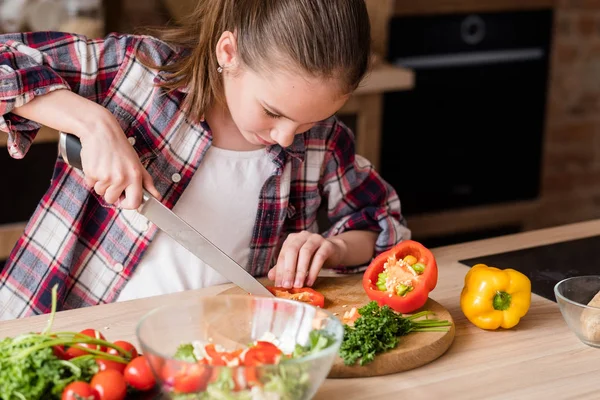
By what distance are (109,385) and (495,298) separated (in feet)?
2.01

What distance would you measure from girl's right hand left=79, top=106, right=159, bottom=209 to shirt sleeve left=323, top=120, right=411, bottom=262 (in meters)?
0.49

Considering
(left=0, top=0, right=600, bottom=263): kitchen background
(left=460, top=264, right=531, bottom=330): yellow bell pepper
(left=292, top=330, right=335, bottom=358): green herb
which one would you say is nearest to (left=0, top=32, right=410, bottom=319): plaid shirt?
(left=460, top=264, right=531, bottom=330): yellow bell pepper

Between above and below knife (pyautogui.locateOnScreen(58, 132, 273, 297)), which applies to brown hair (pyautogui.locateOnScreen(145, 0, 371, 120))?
above

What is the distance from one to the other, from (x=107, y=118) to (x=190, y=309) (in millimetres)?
413

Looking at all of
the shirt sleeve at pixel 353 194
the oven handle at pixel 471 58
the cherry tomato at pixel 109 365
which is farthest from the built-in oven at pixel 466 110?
the cherry tomato at pixel 109 365

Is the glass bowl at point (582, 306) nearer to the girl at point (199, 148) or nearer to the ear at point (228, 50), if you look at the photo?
the girl at point (199, 148)

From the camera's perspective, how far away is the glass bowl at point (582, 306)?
1.32m

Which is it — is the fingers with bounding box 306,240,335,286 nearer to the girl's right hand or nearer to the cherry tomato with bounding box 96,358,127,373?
the girl's right hand

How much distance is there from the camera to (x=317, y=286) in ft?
5.06

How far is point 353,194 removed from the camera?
1808 millimetres

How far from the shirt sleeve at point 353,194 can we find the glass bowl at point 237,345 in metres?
0.61

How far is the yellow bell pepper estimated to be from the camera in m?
1.39

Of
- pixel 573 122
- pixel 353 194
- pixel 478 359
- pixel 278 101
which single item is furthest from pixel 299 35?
pixel 573 122

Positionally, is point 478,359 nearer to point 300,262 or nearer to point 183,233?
point 300,262
